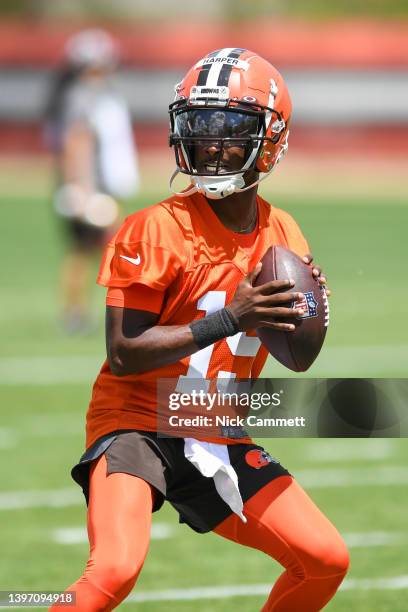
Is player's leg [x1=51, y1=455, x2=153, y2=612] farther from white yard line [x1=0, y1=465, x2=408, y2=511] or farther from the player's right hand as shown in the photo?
white yard line [x1=0, y1=465, x2=408, y2=511]

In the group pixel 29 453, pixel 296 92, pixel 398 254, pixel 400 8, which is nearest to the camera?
pixel 29 453

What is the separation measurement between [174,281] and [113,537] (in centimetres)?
80

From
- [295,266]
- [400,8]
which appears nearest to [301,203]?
[400,8]

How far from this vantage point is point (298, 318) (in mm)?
3990

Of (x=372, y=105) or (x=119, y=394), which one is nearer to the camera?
(x=119, y=394)

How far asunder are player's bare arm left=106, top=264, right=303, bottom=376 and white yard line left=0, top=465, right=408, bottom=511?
2858 millimetres

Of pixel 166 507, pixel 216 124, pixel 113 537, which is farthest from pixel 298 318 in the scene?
pixel 166 507

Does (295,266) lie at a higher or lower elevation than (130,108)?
higher

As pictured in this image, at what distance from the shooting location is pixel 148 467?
3959 millimetres

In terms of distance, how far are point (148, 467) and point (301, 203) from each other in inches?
790

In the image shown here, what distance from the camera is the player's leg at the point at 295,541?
3969 millimetres

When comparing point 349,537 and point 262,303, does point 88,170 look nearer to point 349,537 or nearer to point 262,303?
point 349,537

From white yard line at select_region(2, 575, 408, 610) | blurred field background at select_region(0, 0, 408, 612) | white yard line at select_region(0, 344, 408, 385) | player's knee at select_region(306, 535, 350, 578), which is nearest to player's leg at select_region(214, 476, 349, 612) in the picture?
player's knee at select_region(306, 535, 350, 578)

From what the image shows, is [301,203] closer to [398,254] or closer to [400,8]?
[398,254]
